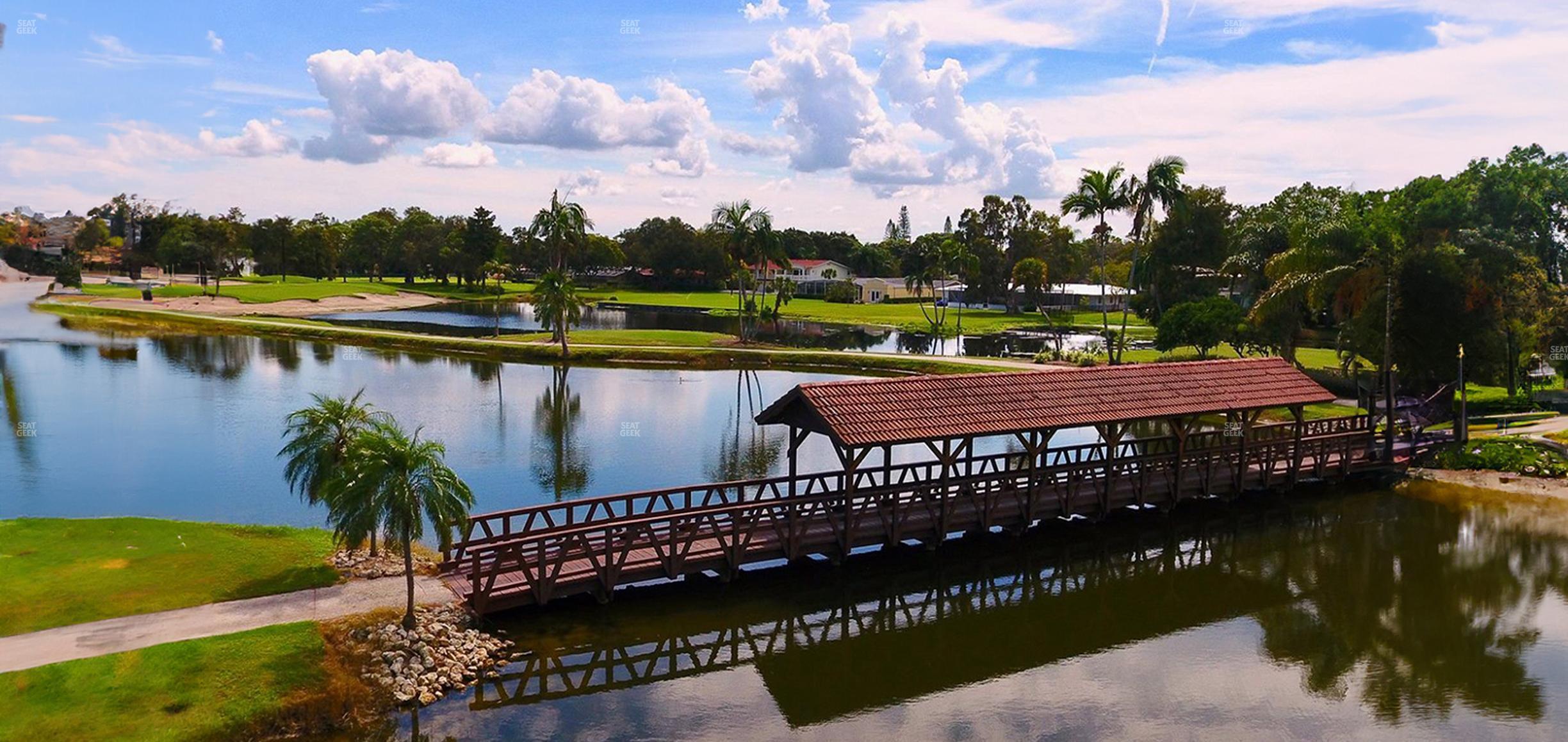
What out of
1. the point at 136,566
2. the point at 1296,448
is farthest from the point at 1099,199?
the point at 136,566

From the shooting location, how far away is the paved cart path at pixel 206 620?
A: 17.0 meters

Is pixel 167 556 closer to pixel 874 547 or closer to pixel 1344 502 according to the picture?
pixel 874 547

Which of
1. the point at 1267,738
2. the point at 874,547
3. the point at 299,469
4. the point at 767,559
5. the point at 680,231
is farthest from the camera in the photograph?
the point at 680,231

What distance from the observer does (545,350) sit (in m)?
63.8

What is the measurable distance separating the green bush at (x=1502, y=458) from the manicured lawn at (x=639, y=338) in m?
41.7

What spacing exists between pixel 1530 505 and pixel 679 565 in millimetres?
28692

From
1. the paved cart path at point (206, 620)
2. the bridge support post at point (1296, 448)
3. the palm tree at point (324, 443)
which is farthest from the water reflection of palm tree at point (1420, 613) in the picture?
the palm tree at point (324, 443)

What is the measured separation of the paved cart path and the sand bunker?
7307 centimetres

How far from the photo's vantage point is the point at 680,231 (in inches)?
5915

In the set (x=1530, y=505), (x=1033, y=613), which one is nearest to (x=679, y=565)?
(x=1033, y=613)

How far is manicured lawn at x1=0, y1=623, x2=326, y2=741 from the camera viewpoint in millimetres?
14984

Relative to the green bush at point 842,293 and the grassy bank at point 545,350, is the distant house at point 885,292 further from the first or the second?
the grassy bank at point 545,350

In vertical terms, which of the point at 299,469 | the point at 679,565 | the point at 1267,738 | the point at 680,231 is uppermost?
the point at 680,231

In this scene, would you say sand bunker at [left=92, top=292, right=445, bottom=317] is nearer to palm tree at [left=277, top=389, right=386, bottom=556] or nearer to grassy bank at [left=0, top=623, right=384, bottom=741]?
palm tree at [left=277, top=389, right=386, bottom=556]
